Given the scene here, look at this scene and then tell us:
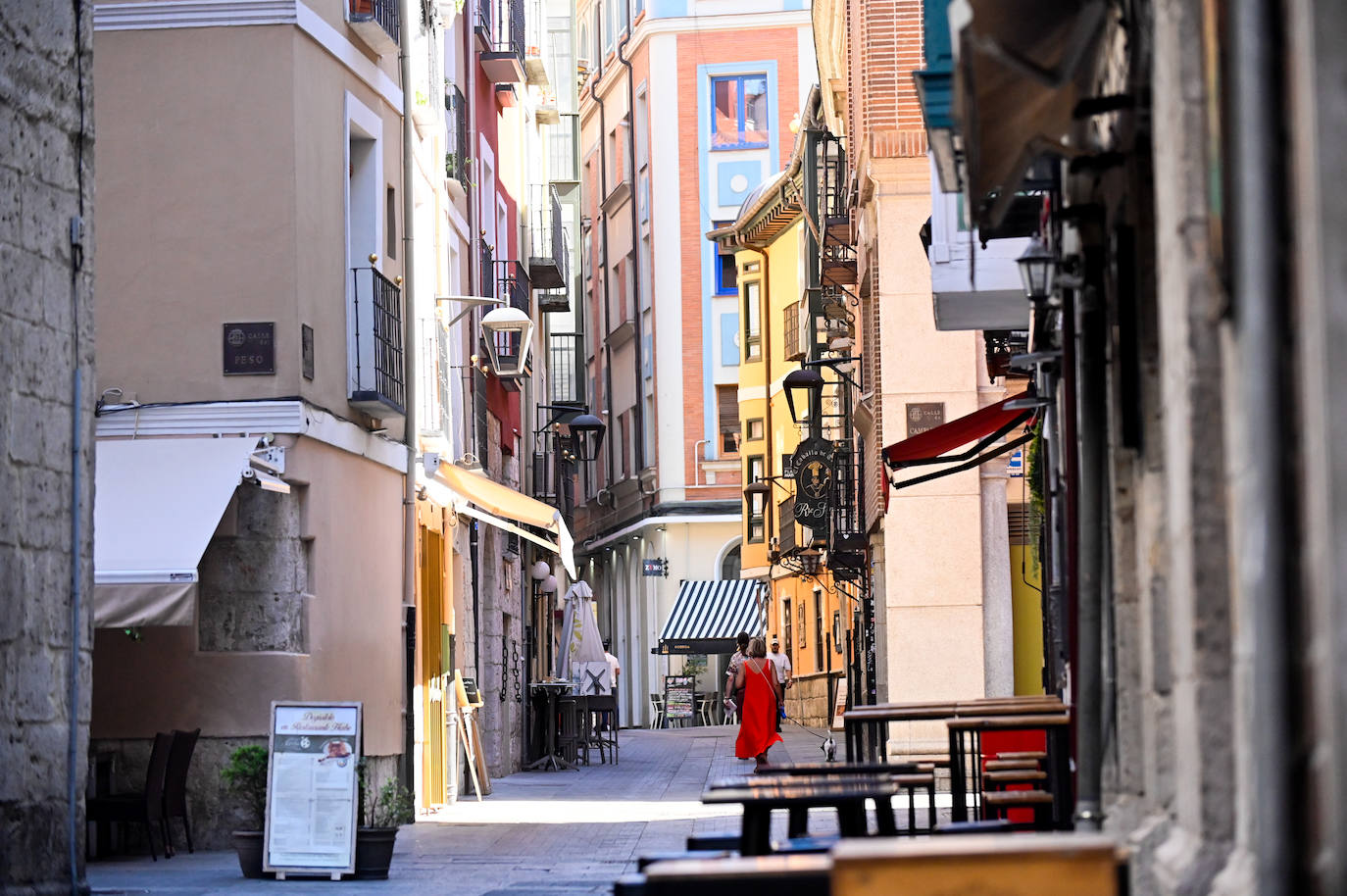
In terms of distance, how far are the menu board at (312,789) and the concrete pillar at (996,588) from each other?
8777 millimetres

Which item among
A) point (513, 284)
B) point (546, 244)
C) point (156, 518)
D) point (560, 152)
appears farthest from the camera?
point (560, 152)

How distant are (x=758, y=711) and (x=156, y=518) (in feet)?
38.9

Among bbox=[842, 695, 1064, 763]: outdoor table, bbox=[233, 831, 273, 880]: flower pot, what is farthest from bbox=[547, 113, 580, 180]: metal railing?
bbox=[842, 695, 1064, 763]: outdoor table

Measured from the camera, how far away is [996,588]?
21.5m

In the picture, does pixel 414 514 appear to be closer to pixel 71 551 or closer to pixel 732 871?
pixel 71 551

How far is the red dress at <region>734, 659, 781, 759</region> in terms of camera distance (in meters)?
26.2

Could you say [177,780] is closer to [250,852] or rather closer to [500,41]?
[250,852]

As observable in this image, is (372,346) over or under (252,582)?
over

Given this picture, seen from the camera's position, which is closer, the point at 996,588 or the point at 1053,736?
the point at 1053,736

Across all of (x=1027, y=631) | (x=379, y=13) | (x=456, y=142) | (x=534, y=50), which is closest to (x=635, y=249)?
(x=534, y=50)

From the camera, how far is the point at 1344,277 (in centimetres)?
419

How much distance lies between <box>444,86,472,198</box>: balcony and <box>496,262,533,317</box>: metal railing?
338 cm

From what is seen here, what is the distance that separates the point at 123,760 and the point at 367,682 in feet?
11.1

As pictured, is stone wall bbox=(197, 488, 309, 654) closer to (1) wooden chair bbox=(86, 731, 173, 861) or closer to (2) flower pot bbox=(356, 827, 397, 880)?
(1) wooden chair bbox=(86, 731, 173, 861)
